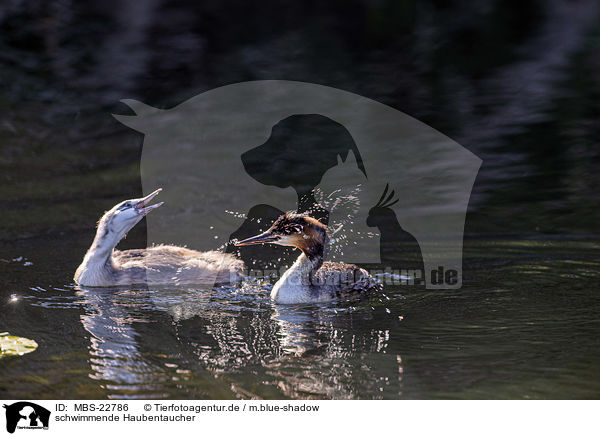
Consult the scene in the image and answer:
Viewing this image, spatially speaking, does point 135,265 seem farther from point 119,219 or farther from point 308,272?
point 308,272

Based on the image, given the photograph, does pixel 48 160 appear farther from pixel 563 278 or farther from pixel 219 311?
pixel 563 278

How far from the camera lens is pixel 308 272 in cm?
648

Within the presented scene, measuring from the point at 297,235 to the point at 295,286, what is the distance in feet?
1.41

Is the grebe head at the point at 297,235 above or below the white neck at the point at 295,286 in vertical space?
above

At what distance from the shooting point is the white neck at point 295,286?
6391 millimetres

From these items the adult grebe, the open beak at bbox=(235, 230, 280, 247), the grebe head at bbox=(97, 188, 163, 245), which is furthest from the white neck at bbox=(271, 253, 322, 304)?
the grebe head at bbox=(97, 188, 163, 245)

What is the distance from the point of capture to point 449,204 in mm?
8320

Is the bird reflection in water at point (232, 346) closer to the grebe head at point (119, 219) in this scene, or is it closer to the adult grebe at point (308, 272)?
the adult grebe at point (308, 272)

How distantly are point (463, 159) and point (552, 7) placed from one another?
9.77 metres

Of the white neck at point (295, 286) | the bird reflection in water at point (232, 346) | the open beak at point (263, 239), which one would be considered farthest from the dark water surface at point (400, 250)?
the open beak at point (263, 239)

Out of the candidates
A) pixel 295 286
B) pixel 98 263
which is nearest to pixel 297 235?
pixel 295 286

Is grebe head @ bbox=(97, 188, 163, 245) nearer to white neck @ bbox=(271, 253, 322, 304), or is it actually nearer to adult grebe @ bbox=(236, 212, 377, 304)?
adult grebe @ bbox=(236, 212, 377, 304)

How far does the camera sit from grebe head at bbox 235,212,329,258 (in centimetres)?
657

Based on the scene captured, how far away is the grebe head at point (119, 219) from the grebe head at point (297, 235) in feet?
3.31
